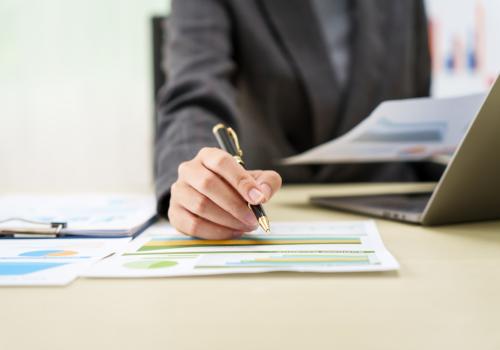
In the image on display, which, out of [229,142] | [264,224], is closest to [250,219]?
[264,224]

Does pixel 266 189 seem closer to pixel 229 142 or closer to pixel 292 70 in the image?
pixel 229 142

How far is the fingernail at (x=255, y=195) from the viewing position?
50 centimetres

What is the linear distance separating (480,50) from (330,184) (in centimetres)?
163

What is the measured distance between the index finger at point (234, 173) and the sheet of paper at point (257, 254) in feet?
0.15

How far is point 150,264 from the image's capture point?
43cm

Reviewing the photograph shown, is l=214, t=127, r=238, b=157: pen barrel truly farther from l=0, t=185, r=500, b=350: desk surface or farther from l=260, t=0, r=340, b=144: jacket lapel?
l=260, t=0, r=340, b=144: jacket lapel

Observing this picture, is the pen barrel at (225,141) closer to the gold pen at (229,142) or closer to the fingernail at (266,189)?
the gold pen at (229,142)

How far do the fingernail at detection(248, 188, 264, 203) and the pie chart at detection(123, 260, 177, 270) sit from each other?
0.10 m

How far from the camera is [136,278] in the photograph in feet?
1.30

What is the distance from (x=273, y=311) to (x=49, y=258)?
0.73 feet

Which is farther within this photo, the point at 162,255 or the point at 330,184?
the point at 330,184

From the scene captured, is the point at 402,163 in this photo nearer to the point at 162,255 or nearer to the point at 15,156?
the point at 162,255

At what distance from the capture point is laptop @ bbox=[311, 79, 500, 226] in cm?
51

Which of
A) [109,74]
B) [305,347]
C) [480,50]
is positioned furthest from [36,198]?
[480,50]
